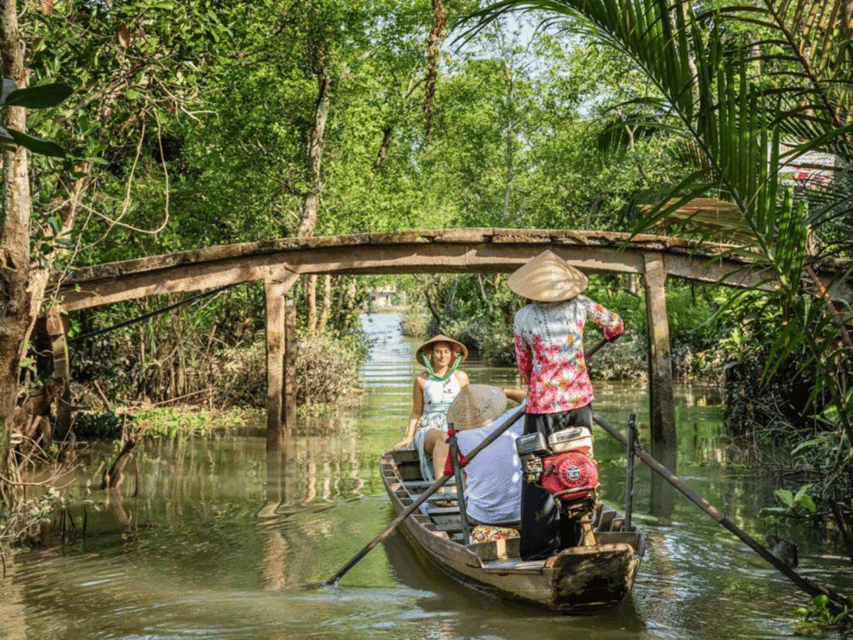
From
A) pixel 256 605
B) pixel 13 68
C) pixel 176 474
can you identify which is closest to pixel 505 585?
pixel 256 605

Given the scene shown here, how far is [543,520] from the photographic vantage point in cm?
711

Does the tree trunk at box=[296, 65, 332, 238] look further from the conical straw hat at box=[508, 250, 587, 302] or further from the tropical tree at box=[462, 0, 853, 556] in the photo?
the tropical tree at box=[462, 0, 853, 556]

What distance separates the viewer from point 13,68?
7.46m

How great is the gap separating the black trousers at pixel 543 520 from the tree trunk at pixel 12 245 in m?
3.82

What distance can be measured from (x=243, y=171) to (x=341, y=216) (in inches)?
134

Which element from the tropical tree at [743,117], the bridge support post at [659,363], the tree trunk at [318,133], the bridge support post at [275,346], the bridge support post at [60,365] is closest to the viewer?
the tropical tree at [743,117]

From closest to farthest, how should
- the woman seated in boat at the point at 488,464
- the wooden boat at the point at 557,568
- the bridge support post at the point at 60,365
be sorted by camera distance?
1. the wooden boat at the point at 557,568
2. the woman seated in boat at the point at 488,464
3. the bridge support post at the point at 60,365

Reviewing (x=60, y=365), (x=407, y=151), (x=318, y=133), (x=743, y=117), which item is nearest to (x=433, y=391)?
(x=743, y=117)

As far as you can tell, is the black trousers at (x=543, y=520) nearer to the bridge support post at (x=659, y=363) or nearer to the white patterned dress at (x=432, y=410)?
the white patterned dress at (x=432, y=410)

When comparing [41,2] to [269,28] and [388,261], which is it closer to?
[388,261]

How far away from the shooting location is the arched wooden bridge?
15.5 m

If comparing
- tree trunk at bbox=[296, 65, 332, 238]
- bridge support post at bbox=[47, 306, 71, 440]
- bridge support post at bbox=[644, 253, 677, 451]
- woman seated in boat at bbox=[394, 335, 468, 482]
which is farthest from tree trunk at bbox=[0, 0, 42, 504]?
tree trunk at bbox=[296, 65, 332, 238]

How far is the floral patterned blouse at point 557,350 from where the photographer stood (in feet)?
22.9

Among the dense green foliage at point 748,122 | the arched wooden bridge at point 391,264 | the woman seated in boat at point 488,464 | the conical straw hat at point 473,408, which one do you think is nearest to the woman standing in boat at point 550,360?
the woman seated in boat at point 488,464
